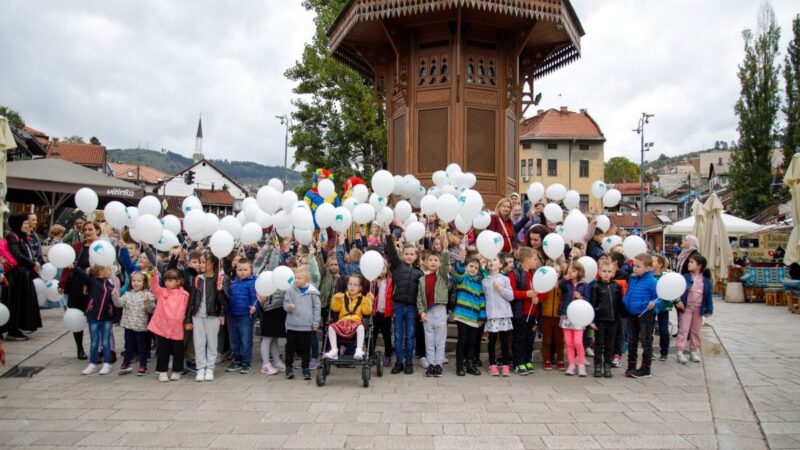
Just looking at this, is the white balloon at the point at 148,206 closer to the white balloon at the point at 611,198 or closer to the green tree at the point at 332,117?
the white balloon at the point at 611,198

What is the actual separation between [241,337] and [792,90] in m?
39.5

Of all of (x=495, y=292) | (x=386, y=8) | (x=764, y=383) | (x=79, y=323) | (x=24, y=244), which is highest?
(x=386, y=8)

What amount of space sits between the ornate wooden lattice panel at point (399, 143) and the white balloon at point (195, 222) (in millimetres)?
6294

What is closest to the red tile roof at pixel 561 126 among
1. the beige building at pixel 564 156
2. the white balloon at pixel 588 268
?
the beige building at pixel 564 156

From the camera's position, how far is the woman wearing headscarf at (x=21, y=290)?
921cm

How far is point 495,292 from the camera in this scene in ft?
24.7

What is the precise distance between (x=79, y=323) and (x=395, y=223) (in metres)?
5.15

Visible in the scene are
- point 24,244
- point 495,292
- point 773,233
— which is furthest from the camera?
point 773,233

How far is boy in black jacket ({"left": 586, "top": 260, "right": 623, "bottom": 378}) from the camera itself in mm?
7461

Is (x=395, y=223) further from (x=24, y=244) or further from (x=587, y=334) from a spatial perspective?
(x=24, y=244)

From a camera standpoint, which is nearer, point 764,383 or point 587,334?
point 764,383

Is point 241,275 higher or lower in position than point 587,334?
higher

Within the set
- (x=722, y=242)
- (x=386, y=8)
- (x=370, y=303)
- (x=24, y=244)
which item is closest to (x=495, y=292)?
(x=370, y=303)

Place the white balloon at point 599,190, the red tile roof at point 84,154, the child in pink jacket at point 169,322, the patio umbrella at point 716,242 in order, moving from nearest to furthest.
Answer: the child in pink jacket at point 169,322
the white balloon at point 599,190
the patio umbrella at point 716,242
the red tile roof at point 84,154
